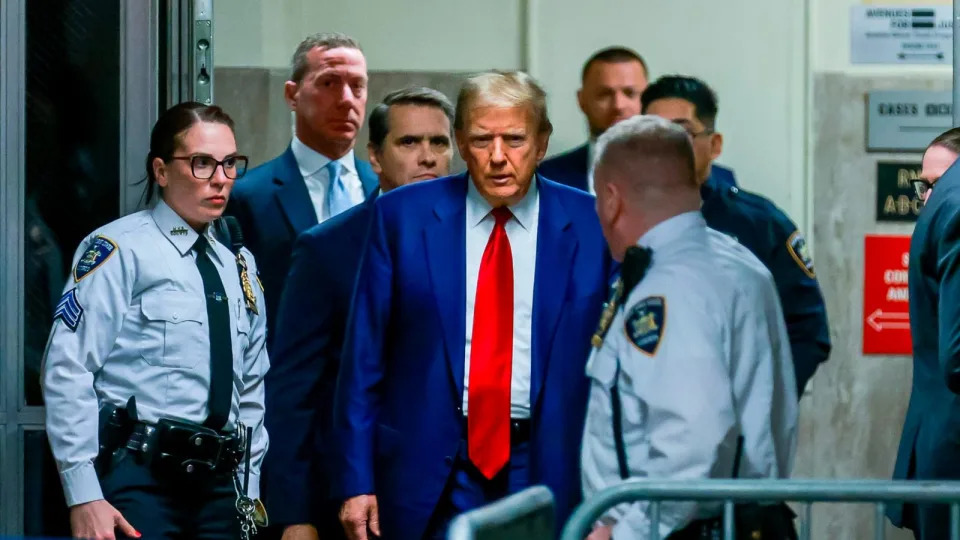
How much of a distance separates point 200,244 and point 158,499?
0.60 m

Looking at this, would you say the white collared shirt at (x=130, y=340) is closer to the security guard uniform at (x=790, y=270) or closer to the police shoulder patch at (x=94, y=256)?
the police shoulder patch at (x=94, y=256)

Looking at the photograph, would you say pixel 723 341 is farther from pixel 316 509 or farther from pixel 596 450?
pixel 316 509

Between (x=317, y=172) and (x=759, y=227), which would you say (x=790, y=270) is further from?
(x=317, y=172)

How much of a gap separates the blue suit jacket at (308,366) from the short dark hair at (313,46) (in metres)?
0.67

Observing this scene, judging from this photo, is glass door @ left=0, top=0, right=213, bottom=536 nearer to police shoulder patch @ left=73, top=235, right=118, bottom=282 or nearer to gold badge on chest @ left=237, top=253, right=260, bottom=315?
gold badge on chest @ left=237, top=253, right=260, bottom=315

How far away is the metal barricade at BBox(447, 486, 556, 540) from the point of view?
1963mm

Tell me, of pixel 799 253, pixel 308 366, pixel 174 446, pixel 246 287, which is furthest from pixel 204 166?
pixel 799 253

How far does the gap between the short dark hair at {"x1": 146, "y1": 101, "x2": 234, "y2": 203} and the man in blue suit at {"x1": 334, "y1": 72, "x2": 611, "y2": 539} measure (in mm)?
616

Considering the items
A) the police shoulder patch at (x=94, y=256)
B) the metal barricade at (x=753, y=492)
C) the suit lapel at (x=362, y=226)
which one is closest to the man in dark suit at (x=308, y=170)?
the suit lapel at (x=362, y=226)

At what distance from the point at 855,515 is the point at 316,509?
8.80 ft

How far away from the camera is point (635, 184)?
300cm

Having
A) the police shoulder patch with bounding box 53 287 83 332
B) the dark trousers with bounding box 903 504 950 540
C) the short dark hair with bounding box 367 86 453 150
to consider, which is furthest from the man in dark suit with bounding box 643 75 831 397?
the police shoulder patch with bounding box 53 287 83 332

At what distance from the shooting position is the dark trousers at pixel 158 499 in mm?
3600

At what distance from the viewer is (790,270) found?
441cm
